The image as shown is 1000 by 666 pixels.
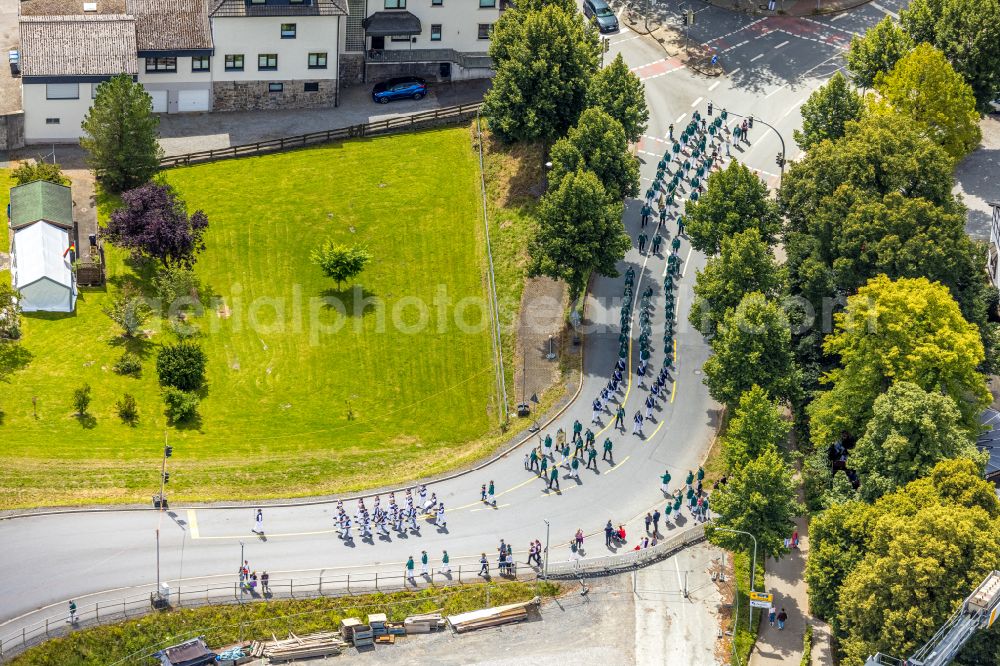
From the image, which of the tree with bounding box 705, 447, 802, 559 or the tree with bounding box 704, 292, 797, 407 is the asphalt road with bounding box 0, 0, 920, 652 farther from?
the tree with bounding box 705, 447, 802, 559

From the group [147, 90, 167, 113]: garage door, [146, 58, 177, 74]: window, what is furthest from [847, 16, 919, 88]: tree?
[147, 90, 167, 113]: garage door


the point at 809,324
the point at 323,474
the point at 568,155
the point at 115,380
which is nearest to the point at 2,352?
the point at 115,380

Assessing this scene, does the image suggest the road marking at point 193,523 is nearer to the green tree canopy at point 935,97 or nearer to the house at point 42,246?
the house at point 42,246

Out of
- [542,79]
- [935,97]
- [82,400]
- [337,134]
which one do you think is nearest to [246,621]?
[82,400]

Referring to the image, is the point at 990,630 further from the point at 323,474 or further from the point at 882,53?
the point at 882,53

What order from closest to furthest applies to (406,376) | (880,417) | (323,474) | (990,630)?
(990,630) → (880,417) → (323,474) → (406,376)
